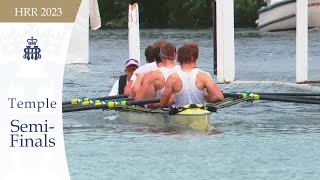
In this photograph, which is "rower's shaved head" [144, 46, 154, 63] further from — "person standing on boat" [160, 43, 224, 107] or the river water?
"person standing on boat" [160, 43, 224, 107]

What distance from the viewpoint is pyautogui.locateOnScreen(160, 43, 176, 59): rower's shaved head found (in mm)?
19875

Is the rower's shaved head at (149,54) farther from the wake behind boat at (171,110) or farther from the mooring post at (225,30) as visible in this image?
the mooring post at (225,30)

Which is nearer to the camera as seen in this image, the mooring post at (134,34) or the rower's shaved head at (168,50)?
the rower's shaved head at (168,50)

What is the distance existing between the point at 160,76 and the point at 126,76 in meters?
1.42

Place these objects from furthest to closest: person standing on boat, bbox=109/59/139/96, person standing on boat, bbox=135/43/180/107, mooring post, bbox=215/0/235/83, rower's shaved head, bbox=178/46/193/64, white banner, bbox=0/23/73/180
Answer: mooring post, bbox=215/0/235/83, person standing on boat, bbox=109/59/139/96, person standing on boat, bbox=135/43/180/107, rower's shaved head, bbox=178/46/193/64, white banner, bbox=0/23/73/180

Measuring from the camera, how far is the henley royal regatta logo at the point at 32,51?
14172mm

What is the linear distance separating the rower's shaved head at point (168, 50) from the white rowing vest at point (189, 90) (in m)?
0.41

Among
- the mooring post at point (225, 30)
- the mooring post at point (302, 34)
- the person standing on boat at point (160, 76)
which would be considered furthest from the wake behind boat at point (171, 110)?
the mooring post at point (302, 34)

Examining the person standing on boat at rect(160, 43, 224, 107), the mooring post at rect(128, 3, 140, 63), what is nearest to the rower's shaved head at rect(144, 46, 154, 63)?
the person standing on boat at rect(160, 43, 224, 107)

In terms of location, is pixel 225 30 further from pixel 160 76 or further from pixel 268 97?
pixel 160 76

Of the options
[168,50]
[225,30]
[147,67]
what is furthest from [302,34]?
[168,50]

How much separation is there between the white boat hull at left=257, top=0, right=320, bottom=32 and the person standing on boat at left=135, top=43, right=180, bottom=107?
3007 centimetres

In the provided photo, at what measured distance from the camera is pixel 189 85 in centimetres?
1958

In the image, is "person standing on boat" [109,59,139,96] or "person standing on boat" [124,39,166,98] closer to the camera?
"person standing on boat" [124,39,166,98]
